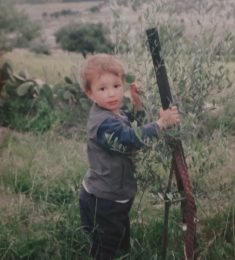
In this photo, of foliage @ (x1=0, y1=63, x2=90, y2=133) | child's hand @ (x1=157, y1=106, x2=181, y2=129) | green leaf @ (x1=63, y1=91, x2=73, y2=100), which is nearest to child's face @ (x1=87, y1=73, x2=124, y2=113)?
child's hand @ (x1=157, y1=106, x2=181, y2=129)

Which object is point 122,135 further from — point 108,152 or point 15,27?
point 15,27

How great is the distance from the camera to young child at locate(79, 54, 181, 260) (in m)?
3.27

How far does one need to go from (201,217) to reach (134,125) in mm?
1408

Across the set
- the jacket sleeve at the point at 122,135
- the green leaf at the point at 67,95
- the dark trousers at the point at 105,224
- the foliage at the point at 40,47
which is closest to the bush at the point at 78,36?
the foliage at the point at 40,47

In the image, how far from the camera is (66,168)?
5211mm

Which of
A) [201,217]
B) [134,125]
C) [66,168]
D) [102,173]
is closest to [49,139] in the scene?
[66,168]

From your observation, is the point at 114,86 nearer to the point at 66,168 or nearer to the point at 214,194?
the point at 214,194

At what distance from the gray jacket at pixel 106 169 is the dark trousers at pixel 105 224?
0.07m

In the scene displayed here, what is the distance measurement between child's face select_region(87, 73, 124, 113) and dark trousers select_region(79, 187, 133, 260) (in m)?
0.58

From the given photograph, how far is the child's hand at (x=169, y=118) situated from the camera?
2.96 metres

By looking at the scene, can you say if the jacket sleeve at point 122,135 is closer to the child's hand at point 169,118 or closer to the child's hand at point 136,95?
the child's hand at point 169,118

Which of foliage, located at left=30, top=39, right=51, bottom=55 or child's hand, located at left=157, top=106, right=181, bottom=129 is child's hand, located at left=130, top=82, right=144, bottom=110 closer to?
child's hand, located at left=157, top=106, right=181, bottom=129

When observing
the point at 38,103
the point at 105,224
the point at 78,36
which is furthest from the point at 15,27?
the point at 105,224

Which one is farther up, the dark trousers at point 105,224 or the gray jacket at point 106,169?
the gray jacket at point 106,169
